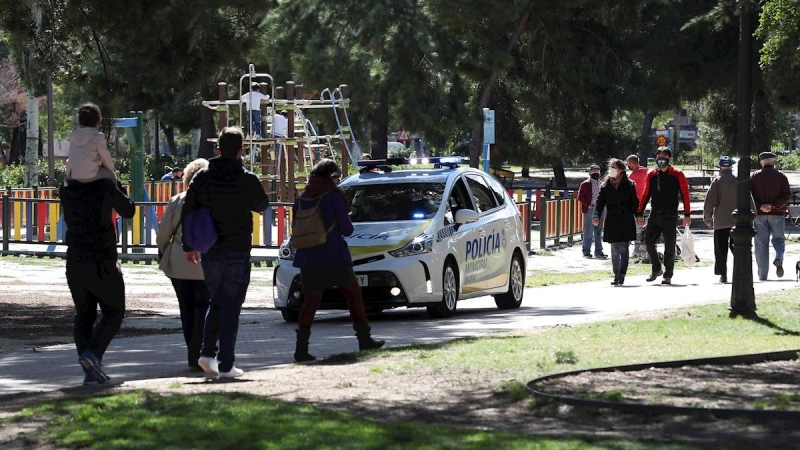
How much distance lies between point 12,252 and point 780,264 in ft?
49.4

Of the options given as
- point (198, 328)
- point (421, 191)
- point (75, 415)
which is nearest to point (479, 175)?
point (421, 191)

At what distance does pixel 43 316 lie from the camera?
58.2 feet

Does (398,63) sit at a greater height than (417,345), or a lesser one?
greater

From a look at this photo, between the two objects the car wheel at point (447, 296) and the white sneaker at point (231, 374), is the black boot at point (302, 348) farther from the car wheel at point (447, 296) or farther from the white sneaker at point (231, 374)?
the car wheel at point (447, 296)

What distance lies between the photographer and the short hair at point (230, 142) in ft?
36.4

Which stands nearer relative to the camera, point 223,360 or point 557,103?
point 223,360

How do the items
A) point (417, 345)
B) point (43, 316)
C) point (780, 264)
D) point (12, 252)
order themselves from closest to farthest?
point (417, 345), point (43, 316), point (780, 264), point (12, 252)

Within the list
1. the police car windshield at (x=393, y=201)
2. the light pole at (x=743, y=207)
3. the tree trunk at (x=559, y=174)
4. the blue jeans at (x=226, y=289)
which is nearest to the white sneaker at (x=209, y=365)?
the blue jeans at (x=226, y=289)

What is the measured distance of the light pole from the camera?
1458cm

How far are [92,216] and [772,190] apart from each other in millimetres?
12594

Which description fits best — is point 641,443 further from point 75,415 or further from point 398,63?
point 398,63

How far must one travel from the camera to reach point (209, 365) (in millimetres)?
11227

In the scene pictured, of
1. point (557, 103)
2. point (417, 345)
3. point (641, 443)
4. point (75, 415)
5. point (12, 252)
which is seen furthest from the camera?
point (557, 103)

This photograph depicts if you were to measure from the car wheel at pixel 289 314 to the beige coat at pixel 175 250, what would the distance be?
5.14 m
